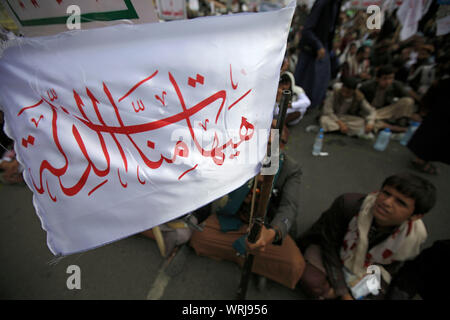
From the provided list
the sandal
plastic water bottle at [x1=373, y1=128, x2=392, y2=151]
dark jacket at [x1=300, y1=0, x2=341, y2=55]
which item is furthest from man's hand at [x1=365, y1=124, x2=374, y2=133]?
dark jacket at [x1=300, y1=0, x2=341, y2=55]

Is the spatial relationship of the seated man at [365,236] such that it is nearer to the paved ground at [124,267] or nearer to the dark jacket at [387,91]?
the paved ground at [124,267]

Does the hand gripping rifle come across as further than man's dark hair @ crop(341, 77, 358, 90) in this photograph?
No

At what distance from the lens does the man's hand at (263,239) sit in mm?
1148

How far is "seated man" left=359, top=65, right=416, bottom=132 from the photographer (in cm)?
397

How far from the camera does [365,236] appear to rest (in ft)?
4.83

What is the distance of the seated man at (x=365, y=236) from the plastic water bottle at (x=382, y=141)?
8.73 ft

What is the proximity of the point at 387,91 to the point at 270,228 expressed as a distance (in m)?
4.65

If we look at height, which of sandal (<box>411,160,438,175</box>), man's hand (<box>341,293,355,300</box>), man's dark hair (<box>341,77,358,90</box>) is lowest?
man's hand (<box>341,293,355,300</box>)

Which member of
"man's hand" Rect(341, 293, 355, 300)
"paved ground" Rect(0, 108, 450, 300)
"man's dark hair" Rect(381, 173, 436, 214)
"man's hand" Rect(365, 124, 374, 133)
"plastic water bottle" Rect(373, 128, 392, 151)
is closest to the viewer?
"man's dark hair" Rect(381, 173, 436, 214)

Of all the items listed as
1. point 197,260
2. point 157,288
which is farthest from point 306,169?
point 157,288

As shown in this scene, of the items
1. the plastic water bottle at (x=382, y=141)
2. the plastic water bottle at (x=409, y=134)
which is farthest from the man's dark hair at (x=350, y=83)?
the plastic water bottle at (x=409, y=134)

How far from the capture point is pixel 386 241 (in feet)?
4.81

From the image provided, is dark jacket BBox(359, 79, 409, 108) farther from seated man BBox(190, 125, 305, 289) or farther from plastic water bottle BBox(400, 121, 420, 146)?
seated man BBox(190, 125, 305, 289)

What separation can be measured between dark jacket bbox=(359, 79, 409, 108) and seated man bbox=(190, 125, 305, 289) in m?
3.58
